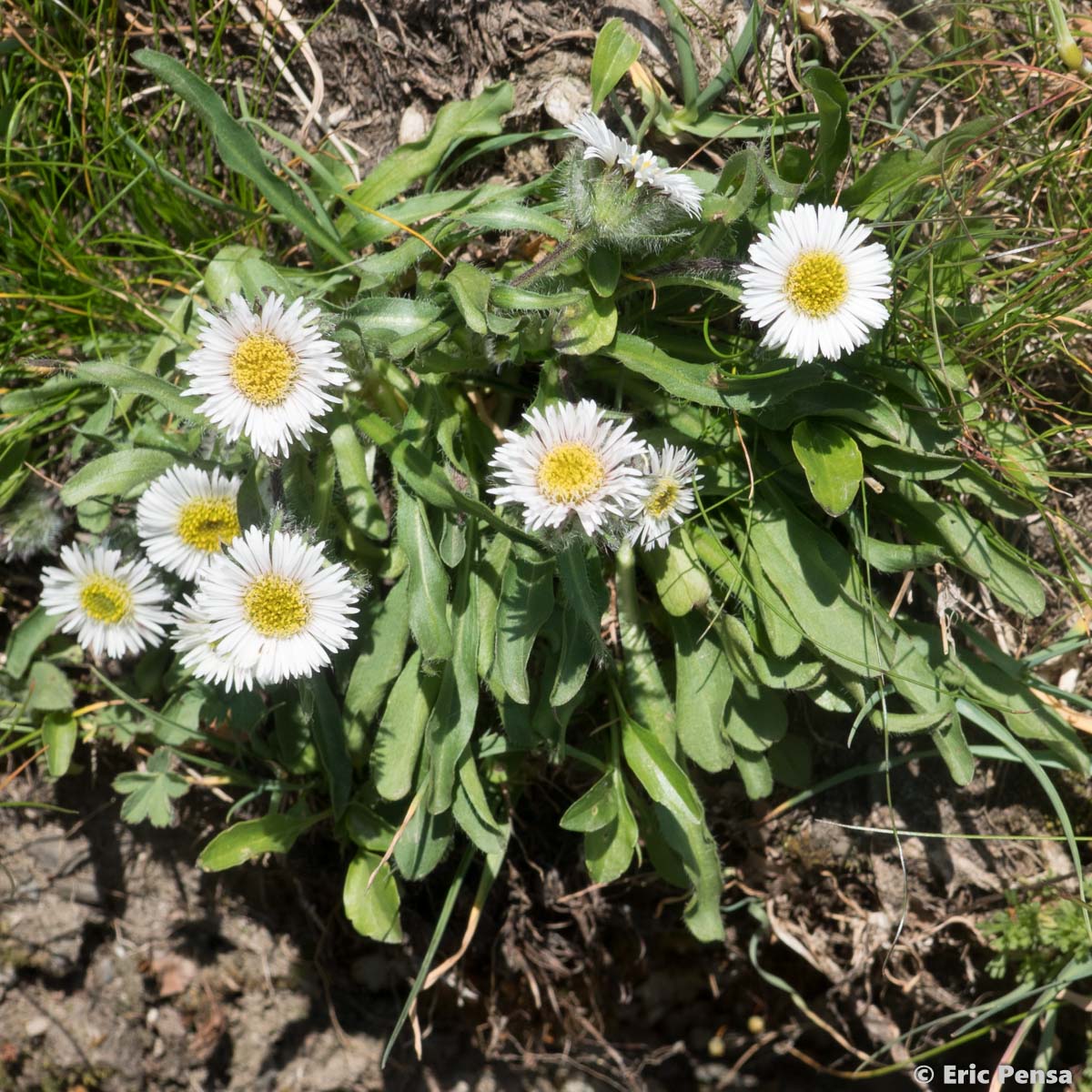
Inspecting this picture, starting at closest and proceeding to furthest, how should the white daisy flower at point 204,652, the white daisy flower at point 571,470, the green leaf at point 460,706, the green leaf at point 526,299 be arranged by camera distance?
the white daisy flower at point 571,470, the green leaf at point 526,299, the white daisy flower at point 204,652, the green leaf at point 460,706

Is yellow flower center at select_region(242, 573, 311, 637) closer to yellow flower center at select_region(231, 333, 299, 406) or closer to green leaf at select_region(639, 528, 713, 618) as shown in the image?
yellow flower center at select_region(231, 333, 299, 406)

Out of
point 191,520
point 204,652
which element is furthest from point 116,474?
point 204,652

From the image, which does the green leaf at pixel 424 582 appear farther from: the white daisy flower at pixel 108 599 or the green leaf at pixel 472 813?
the white daisy flower at pixel 108 599

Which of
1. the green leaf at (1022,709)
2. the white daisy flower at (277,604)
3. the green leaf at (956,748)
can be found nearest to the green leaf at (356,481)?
the white daisy flower at (277,604)

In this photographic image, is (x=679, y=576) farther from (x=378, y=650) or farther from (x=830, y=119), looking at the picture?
(x=830, y=119)

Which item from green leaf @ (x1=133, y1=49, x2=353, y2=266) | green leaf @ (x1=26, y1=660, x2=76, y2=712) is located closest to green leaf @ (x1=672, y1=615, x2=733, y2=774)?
green leaf @ (x1=133, y1=49, x2=353, y2=266)

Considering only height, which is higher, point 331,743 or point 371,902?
point 331,743
